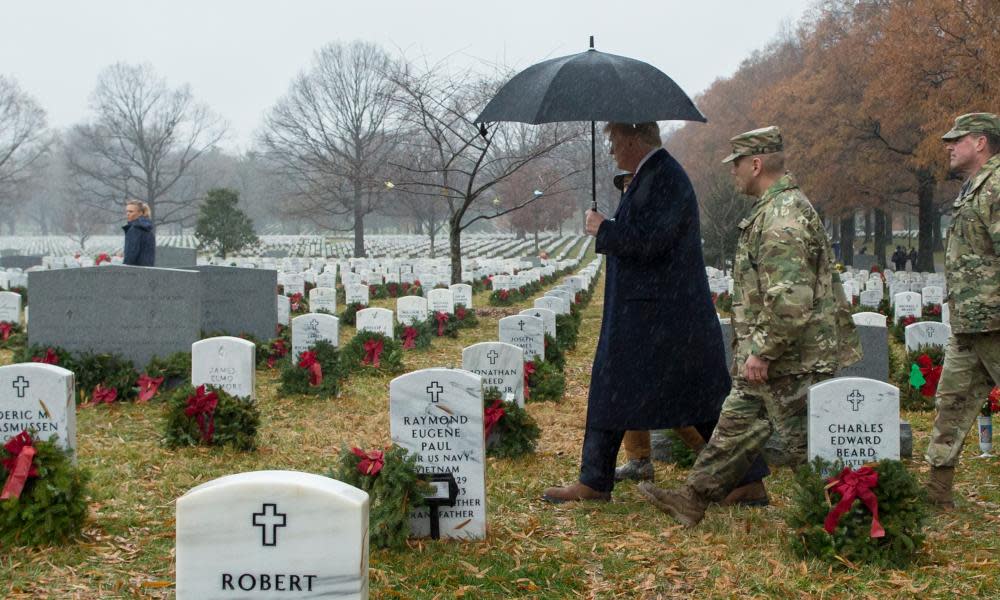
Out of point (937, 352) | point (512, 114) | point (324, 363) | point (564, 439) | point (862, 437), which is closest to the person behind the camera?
point (862, 437)

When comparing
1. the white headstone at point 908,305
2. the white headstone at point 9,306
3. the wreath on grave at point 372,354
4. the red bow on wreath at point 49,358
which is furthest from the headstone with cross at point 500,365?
the white headstone at point 9,306

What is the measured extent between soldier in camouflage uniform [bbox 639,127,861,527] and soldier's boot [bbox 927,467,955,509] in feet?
3.22

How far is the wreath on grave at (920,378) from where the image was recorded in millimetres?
8492

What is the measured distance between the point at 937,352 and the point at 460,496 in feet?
20.4

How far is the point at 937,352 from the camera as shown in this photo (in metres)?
9.41

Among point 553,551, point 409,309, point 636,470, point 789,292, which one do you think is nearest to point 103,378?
point 636,470

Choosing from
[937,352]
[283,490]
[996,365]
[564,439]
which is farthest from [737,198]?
[283,490]

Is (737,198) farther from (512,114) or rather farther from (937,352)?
(512,114)

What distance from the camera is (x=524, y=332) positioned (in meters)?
10.5

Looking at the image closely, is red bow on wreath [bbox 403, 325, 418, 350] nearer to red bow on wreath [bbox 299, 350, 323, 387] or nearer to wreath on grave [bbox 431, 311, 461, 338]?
wreath on grave [bbox 431, 311, 461, 338]

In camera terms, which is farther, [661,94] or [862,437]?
[661,94]

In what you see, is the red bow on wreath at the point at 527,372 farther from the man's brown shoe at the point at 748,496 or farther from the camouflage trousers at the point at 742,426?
the camouflage trousers at the point at 742,426

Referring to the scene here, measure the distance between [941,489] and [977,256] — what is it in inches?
51.6

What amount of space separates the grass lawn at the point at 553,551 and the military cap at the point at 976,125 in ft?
6.83
